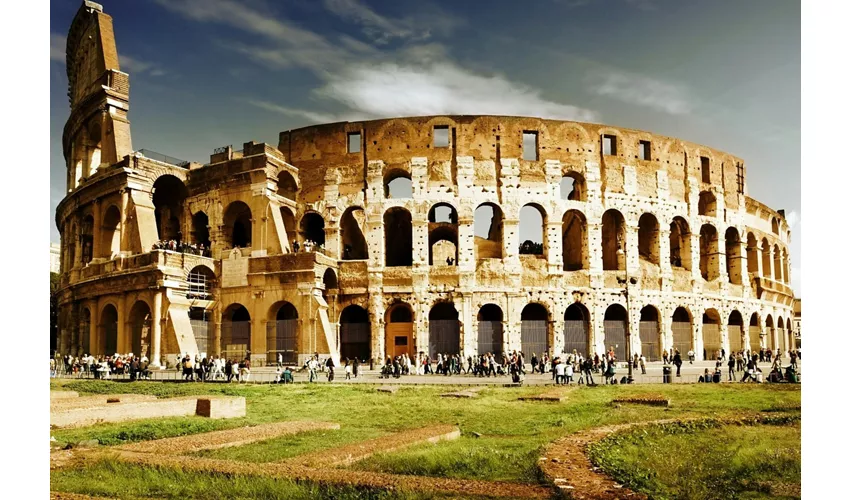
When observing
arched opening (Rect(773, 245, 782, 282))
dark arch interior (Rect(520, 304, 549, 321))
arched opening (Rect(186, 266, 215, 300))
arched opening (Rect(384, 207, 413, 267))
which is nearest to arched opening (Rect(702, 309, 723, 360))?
arched opening (Rect(773, 245, 782, 282))

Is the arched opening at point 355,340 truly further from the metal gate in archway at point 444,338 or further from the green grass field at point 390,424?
the green grass field at point 390,424

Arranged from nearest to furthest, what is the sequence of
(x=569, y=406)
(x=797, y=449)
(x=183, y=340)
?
(x=797, y=449)
(x=569, y=406)
(x=183, y=340)

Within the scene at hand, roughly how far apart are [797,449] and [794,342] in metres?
28.6

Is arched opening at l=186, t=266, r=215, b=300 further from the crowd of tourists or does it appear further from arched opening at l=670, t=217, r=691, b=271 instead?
arched opening at l=670, t=217, r=691, b=271

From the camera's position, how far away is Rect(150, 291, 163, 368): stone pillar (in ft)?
77.6

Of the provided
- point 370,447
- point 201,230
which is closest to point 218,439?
point 370,447

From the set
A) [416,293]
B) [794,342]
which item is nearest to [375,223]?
[416,293]

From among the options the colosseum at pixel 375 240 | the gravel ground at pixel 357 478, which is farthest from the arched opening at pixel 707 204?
the gravel ground at pixel 357 478

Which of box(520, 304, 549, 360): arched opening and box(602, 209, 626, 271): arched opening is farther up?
box(602, 209, 626, 271): arched opening

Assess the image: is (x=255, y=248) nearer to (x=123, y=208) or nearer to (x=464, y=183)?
(x=123, y=208)

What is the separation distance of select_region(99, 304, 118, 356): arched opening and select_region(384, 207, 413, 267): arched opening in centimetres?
1083

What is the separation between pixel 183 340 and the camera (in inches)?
932

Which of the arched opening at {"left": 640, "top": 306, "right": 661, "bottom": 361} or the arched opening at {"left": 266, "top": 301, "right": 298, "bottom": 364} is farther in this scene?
the arched opening at {"left": 640, "top": 306, "right": 661, "bottom": 361}

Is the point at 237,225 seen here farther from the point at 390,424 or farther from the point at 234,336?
the point at 390,424
